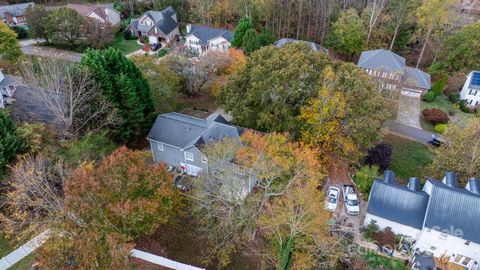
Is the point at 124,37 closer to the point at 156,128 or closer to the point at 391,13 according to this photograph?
the point at 156,128

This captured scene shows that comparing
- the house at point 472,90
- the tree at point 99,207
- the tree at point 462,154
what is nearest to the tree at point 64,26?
the tree at point 99,207

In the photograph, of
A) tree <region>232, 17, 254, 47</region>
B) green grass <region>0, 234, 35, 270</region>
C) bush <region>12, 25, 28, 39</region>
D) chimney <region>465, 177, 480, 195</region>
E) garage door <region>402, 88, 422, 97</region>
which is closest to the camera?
green grass <region>0, 234, 35, 270</region>

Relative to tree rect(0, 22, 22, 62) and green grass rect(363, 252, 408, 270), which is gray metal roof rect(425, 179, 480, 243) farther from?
tree rect(0, 22, 22, 62)

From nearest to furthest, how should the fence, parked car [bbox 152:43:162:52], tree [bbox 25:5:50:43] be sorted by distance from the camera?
the fence → tree [bbox 25:5:50:43] → parked car [bbox 152:43:162:52]

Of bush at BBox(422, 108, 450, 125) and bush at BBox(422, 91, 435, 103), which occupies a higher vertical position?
bush at BBox(422, 91, 435, 103)

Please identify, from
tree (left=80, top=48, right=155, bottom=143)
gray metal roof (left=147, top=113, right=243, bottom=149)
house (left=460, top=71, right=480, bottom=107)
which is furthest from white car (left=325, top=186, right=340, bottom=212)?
house (left=460, top=71, right=480, bottom=107)

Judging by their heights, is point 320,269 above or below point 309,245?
below

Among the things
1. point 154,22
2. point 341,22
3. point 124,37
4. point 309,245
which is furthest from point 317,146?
point 124,37
